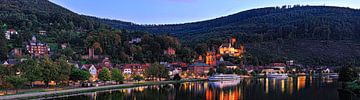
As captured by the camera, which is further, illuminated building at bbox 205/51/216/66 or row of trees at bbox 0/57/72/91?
illuminated building at bbox 205/51/216/66

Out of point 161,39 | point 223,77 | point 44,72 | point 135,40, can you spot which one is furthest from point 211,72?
point 44,72

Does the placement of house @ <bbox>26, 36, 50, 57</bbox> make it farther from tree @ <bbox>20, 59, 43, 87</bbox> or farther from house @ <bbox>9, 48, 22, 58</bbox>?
tree @ <bbox>20, 59, 43, 87</bbox>

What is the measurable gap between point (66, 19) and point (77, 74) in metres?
88.1

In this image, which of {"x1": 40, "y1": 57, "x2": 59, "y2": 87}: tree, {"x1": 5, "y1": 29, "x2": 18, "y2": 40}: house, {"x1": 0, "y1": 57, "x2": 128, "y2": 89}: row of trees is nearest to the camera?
{"x1": 0, "y1": 57, "x2": 128, "y2": 89}: row of trees

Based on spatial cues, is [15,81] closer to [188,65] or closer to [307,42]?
[188,65]

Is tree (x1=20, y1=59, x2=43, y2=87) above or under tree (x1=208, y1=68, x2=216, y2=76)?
above

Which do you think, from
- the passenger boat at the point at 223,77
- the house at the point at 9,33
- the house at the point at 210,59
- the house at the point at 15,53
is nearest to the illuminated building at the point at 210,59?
the house at the point at 210,59

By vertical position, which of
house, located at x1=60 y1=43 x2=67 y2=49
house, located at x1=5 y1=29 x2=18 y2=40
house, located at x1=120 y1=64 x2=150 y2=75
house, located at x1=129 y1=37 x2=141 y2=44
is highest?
house, located at x1=5 y1=29 x2=18 y2=40

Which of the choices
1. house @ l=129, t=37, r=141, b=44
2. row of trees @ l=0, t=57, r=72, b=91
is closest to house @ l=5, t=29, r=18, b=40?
house @ l=129, t=37, r=141, b=44

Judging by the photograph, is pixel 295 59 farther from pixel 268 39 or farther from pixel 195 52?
pixel 195 52

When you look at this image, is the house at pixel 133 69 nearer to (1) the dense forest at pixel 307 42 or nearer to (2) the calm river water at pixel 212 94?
(2) the calm river water at pixel 212 94

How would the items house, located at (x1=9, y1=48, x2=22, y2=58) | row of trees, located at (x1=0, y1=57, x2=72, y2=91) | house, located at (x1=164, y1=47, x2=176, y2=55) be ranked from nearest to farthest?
row of trees, located at (x1=0, y1=57, x2=72, y2=91), house, located at (x1=9, y1=48, x2=22, y2=58), house, located at (x1=164, y1=47, x2=176, y2=55)

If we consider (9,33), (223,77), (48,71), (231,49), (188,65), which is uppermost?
(9,33)

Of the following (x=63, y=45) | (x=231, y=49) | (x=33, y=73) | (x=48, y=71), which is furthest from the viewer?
(x=231, y=49)
